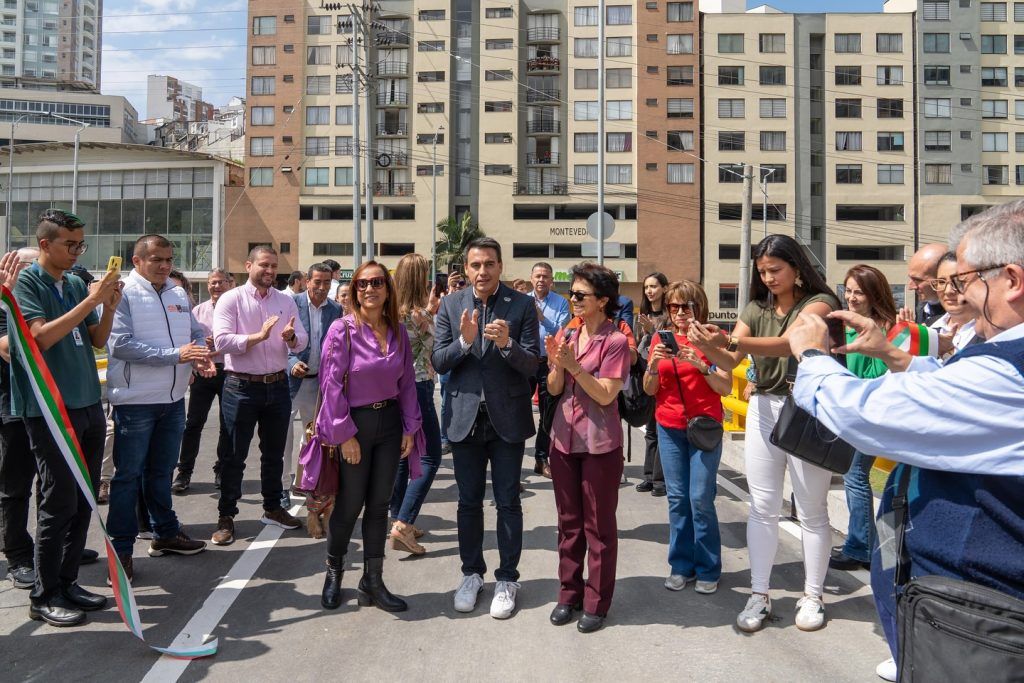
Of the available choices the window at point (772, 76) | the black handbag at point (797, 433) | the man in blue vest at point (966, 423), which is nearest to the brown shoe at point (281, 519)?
the black handbag at point (797, 433)

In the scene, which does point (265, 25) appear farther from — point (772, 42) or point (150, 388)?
point (150, 388)

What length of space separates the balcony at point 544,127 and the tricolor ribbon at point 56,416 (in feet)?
175

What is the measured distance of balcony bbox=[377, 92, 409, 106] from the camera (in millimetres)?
56000

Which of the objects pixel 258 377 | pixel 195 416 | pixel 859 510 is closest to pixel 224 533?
pixel 258 377

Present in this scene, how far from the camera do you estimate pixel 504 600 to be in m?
4.20

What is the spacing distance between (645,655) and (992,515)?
2.29 meters

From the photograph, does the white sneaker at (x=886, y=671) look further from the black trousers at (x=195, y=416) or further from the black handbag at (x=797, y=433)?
the black trousers at (x=195, y=416)

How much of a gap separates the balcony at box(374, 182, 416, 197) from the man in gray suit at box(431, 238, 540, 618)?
171 ft

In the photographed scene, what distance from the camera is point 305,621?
13.4ft

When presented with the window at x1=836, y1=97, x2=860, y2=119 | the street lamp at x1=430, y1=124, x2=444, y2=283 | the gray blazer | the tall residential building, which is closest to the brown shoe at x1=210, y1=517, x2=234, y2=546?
the gray blazer

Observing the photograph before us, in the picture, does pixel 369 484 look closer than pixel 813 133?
Yes

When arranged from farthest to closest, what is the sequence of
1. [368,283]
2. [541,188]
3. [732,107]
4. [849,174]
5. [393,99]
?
[393,99]
[541,188]
[732,107]
[849,174]
[368,283]

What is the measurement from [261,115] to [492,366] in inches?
2254

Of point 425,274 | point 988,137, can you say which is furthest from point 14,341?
point 988,137
